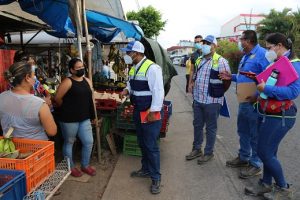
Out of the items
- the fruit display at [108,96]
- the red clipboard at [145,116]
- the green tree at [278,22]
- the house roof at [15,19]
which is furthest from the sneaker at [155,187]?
the green tree at [278,22]

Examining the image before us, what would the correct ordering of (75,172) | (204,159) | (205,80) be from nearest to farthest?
1. (75,172)
2. (205,80)
3. (204,159)

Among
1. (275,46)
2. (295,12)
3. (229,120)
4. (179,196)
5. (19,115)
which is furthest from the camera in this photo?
(295,12)

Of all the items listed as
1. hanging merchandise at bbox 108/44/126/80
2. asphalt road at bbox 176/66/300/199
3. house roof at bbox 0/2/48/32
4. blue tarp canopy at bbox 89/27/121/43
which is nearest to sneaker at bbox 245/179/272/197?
asphalt road at bbox 176/66/300/199

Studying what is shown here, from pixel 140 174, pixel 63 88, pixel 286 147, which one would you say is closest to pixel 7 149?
pixel 63 88

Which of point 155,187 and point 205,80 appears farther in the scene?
point 205,80

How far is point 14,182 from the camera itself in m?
2.66

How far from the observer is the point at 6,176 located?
2.78 meters

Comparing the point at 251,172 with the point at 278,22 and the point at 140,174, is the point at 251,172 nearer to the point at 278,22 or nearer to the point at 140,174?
the point at 140,174

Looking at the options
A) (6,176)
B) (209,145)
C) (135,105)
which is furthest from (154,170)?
(6,176)

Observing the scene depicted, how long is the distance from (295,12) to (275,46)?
31.3m

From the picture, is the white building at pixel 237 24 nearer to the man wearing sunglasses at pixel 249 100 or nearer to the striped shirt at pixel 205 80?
the striped shirt at pixel 205 80

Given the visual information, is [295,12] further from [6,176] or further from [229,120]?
[6,176]

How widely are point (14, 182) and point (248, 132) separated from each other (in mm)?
3845

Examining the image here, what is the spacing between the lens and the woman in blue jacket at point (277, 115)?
13.0 feet
